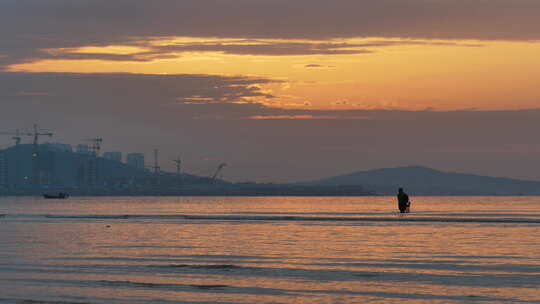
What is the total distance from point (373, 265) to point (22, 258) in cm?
1685

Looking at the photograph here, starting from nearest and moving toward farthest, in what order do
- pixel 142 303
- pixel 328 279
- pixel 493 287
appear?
pixel 142 303
pixel 493 287
pixel 328 279

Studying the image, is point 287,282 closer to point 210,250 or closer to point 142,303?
point 142,303

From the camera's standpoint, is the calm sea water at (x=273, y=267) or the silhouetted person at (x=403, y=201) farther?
the silhouetted person at (x=403, y=201)

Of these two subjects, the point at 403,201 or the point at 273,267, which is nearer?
the point at 273,267

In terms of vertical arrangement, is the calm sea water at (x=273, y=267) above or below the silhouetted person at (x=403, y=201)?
below

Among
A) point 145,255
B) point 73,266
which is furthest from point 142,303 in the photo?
point 145,255

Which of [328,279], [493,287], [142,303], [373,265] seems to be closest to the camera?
[142,303]

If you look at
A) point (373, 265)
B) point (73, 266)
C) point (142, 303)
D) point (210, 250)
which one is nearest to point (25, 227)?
point (210, 250)

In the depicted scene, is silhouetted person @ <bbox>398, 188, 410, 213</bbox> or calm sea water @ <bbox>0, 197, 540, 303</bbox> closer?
calm sea water @ <bbox>0, 197, 540, 303</bbox>

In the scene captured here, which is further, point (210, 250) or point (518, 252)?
point (210, 250)

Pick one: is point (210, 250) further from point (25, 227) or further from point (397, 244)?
point (25, 227)

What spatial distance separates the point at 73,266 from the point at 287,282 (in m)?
10.7

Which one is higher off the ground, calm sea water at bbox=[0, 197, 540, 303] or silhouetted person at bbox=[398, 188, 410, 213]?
silhouetted person at bbox=[398, 188, 410, 213]

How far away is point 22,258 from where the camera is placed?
39875 mm
